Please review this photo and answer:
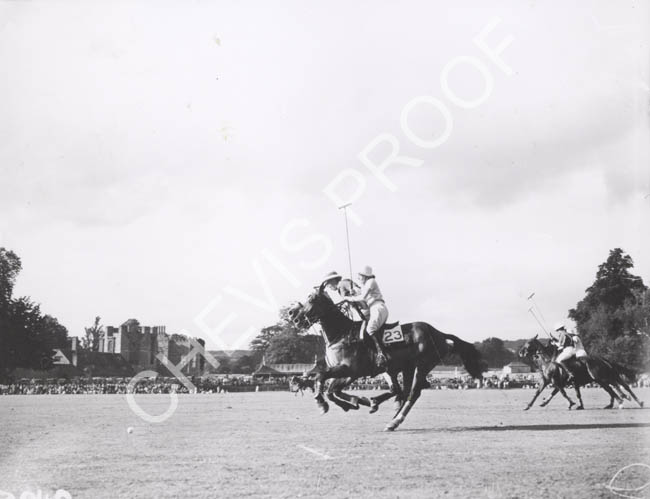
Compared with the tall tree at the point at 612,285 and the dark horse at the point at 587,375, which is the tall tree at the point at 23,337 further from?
the tall tree at the point at 612,285

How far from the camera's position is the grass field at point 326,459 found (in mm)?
7566

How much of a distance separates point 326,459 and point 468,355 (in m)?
6.08

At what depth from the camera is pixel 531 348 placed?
24000 millimetres

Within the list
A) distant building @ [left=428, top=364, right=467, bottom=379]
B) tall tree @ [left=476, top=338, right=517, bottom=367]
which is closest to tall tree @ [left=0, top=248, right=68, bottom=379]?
distant building @ [left=428, top=364, right=467, bottom=379]

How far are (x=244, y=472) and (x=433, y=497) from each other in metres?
2.53

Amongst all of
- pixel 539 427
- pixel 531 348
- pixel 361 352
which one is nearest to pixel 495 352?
pixel 531 348

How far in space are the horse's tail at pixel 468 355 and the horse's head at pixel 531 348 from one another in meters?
9.44

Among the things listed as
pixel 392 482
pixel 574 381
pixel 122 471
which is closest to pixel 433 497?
pixel 392 482

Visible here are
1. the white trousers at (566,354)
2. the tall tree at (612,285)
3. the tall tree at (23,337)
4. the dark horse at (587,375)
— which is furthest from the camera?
the tall tree at (612,285)

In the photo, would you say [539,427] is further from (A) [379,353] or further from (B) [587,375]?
(B) [587,375]

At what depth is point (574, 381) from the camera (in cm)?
2231

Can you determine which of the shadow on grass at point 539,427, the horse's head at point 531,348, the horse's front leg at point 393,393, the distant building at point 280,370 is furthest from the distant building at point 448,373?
the horse's front leg at point 393,393

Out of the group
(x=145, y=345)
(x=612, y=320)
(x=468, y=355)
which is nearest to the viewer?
(x=468, y=355)

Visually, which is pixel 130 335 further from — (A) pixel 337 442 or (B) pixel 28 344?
(A) pixel 337 442
